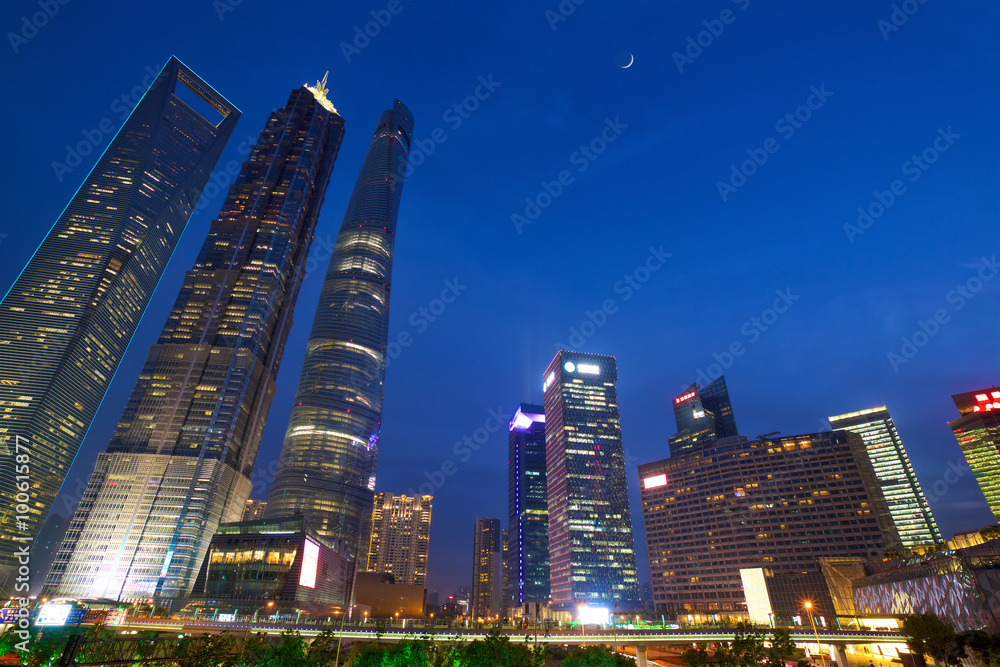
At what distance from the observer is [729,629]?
7694 centimetres

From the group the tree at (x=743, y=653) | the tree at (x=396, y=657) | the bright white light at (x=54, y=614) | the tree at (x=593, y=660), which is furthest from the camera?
the bright white light at (x=54, y=614)

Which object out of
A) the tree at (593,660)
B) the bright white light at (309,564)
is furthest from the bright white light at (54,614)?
the bright white light at (309,564)

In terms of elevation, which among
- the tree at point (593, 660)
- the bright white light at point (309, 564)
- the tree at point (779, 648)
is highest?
the bright white light at point (309, 564)

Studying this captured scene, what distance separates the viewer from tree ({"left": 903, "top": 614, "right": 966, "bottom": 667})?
2776 inches

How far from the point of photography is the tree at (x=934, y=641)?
70506mm

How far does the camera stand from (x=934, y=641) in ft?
237

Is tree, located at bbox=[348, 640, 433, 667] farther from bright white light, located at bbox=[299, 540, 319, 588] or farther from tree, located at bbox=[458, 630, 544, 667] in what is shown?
bright white light, located at bbox=[299, 540, 319, 588]

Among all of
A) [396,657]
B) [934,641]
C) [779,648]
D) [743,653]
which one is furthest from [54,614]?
[934,641]

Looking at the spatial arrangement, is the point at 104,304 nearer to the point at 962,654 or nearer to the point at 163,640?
the point at 163,640

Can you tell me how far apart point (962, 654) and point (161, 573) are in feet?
693

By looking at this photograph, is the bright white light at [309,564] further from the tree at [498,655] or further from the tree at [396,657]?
the tree at [498,655]

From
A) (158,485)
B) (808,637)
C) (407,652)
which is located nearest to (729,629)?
(808,637)

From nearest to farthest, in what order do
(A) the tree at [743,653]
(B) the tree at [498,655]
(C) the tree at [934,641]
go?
1. (B) the tree at [498,655]
2. (A) the tree at [743,653]
3. (C) the tree at [934,641]

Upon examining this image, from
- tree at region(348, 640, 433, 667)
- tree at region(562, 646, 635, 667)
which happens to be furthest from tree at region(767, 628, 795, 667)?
tree at region(348, 640, 433, 667)
